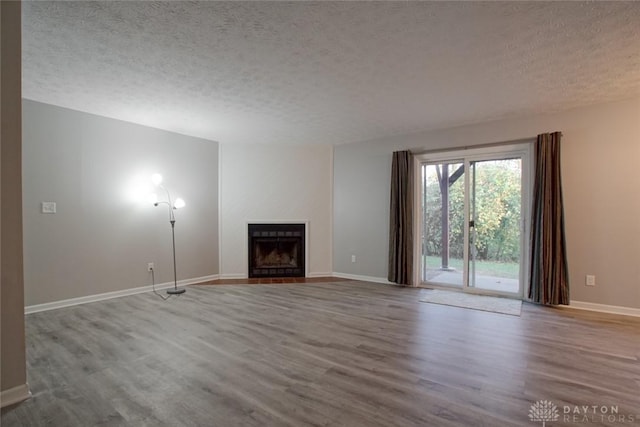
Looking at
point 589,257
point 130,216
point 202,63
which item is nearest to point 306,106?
point 202,63

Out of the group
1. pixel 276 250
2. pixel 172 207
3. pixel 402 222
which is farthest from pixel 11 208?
pixel 402 222

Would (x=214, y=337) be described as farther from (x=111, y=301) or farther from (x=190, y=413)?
(x=111, y=301)

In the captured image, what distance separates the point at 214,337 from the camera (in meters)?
2.90

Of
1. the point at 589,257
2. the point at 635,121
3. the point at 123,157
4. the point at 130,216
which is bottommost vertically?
the point at 589,257

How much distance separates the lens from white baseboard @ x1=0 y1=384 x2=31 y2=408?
1848 mm

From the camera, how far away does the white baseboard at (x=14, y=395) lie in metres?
1.85

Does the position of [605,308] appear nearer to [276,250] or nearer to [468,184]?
[468,184]

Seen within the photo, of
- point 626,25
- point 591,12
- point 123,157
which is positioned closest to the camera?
point 591,12

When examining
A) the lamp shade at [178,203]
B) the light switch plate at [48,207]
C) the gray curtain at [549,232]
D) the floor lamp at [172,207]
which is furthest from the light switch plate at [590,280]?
the light switch plate at [48,207]

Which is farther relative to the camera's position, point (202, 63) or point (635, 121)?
point (635, 121)

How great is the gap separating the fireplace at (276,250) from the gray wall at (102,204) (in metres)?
0.91

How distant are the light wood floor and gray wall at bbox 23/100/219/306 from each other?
623 mm

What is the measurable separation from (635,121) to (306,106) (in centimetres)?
393

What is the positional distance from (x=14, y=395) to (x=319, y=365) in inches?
77.1
